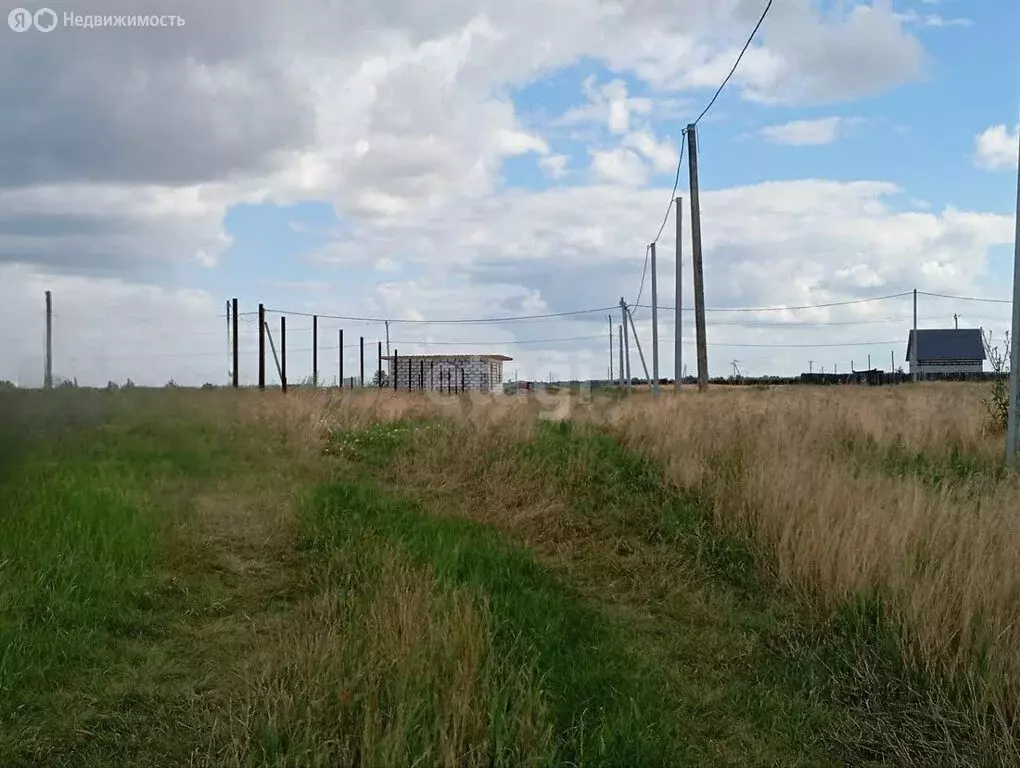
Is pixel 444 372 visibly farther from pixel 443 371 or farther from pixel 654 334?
pixel 654 334

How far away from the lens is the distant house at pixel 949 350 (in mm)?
69562

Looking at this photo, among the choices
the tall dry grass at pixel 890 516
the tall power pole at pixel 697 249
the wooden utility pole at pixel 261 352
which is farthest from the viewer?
the wooden utility pole at pixel 261 352

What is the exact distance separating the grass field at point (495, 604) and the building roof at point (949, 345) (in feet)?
219

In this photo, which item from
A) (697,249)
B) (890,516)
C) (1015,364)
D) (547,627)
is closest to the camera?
(547,627)

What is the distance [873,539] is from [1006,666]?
5.47ft

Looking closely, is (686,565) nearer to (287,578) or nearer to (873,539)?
(873,539)

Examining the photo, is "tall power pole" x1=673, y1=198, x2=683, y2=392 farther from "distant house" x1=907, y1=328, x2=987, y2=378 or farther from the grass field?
"distant house" x1=907, y1=328, x2=987, y2=378

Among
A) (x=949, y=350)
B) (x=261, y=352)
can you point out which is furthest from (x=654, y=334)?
(x=949, y=350)

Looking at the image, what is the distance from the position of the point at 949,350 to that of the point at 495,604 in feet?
245

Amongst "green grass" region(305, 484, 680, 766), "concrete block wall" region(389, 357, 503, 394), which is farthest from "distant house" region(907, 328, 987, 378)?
"green grass" region(305, 484, 680, 766)

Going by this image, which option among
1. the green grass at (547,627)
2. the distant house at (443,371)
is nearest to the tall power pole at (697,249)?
the green grass at (547,627)

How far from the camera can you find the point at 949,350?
232 feet

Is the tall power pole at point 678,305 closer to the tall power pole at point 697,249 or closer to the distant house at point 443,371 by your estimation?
the tall power pole at point 697,249

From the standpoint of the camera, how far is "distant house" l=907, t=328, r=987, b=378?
6956 cm
